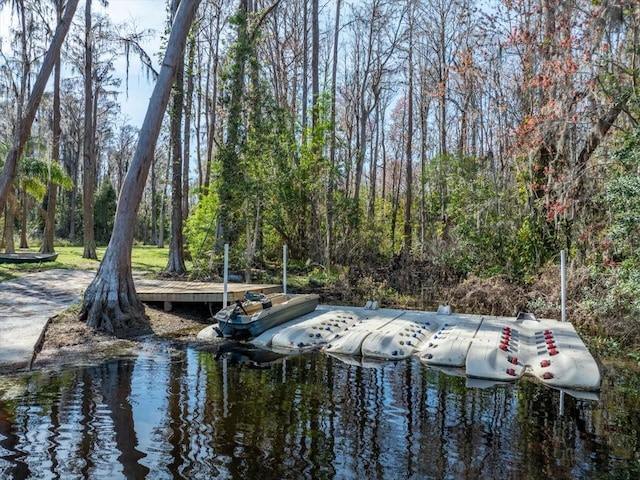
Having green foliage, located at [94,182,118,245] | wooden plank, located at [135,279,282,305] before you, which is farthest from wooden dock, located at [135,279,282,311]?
green foliage, located at [94,182,118,245]

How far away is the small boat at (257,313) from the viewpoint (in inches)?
342

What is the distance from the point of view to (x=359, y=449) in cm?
446

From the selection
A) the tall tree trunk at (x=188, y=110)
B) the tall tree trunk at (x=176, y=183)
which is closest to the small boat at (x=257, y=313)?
the tall tree trunk at (x=176, y=183)

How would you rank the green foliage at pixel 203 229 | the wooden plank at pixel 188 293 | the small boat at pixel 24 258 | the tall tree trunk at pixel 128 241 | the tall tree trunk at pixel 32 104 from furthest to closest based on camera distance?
1. the small boat at pixel 24 258
2. the green foliage at pixel 203 229
3. the tall tree trunk at pixel 32 104
4. the wooden plank at pixel 188 293
5. the tall tree trunk at pixel 128 241

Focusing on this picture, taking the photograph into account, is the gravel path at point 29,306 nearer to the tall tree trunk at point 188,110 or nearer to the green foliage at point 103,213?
the tall tree trunk at point 188,110

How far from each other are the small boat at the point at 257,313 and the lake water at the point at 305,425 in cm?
147

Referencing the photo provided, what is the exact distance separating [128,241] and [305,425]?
6.12m

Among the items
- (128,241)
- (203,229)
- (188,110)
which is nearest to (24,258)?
(203,229)

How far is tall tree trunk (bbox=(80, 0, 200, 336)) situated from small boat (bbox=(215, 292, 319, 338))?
73.9 inches

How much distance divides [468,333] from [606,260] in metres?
3.16

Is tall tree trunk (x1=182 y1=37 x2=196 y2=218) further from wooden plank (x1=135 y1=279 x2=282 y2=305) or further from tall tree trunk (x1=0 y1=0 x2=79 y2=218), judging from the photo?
wooden plank (x1=135 y1=279 x2=282 y2=305)

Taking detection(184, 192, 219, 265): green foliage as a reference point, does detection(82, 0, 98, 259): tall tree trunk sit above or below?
above

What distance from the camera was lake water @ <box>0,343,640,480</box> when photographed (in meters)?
4.08

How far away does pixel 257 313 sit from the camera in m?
9.14
